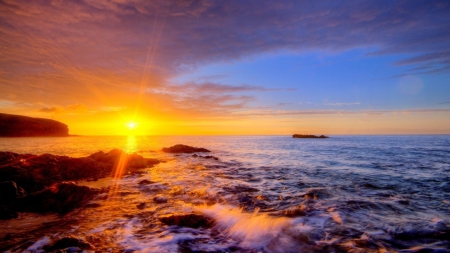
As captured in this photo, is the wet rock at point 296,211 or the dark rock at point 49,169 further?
the dark rock at point 49,169

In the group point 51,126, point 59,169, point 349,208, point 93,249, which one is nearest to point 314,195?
point 349,208

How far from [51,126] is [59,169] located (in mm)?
147287

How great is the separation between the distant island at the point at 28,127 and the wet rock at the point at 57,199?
125205mm

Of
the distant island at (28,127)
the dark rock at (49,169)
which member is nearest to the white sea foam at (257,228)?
the dark rock at (49,169)

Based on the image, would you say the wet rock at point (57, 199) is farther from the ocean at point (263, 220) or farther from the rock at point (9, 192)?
the ocean at point (263, 220)

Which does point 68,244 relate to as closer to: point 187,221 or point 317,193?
point 187,221

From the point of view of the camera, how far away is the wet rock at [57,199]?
8.23 m

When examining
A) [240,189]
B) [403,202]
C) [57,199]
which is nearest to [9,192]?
[57,199]

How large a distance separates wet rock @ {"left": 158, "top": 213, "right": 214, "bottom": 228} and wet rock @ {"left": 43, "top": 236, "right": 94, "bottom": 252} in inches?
94.8

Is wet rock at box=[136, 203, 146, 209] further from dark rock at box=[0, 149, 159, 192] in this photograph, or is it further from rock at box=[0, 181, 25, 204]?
dark rock at box=[0, 149, 159, 192]

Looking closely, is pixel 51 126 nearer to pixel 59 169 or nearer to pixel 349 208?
pixel 59 169

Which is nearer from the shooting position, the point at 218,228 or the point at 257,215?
the point at 218,228

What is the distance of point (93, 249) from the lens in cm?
527

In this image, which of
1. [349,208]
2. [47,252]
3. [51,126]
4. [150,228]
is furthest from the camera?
[51,126]
